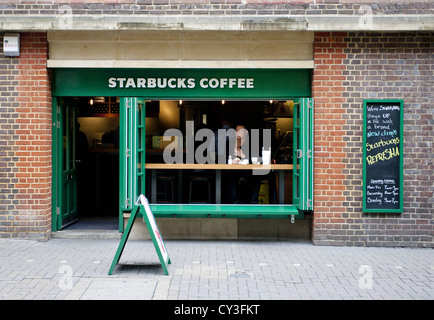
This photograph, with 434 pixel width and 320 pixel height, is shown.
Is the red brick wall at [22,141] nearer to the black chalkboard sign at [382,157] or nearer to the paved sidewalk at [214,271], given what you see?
the paved sidewalk at [214,271]

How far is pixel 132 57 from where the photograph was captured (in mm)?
8969

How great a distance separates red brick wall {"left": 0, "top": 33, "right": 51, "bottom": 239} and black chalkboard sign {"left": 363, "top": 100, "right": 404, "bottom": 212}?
5638 mm

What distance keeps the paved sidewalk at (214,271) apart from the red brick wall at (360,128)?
1.22 ft

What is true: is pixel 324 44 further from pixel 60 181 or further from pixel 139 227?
pixel 60 181

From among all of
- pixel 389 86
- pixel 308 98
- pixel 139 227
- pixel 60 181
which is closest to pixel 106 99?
pixel 60 181

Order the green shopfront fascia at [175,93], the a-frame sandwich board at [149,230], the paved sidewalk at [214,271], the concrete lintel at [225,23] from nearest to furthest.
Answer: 1. the paved sidewalk at [214,271]
2. the a-frame sandwich board at [149,230]
3. the concrete lintel at [225,23]
4. the green shopfront fascia at [175,93]

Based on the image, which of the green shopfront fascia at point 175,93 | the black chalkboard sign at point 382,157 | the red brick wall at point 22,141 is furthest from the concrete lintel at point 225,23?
the black chalkboard sign at point 382,157

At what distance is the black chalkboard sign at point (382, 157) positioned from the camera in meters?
8.80

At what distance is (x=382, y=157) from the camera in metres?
8.83

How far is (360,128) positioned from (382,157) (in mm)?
624

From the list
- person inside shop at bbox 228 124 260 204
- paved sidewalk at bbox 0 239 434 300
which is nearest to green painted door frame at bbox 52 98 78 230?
paved sidewalk at bbox 0 239 434 300

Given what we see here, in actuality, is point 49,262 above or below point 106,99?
below

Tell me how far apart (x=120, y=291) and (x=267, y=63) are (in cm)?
469

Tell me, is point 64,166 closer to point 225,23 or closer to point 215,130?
point 215,130
